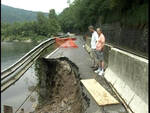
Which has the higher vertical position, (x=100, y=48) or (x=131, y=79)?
(x=100, y=48)

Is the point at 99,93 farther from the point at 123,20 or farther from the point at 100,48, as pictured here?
the point at 123,20

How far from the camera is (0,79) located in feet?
17.6

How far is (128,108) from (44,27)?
160 meters

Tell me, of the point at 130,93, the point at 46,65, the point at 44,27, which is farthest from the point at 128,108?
the point at 44,27

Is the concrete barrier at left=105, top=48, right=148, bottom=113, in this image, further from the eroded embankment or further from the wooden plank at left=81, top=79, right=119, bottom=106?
the eroded embankment

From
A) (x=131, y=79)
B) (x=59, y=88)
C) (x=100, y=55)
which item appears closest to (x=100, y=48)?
(x=100, y=55)

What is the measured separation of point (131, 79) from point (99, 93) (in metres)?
1.22

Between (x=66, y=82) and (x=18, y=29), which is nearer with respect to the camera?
(x=66, y=82)

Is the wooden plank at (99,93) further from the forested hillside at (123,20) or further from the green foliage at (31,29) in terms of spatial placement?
the green foliage at (31,29)

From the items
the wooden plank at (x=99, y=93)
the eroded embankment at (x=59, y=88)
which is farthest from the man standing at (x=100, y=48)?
the wooden plank at (x=99, y=93)

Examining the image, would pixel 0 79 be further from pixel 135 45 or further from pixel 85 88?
pixel 135 45

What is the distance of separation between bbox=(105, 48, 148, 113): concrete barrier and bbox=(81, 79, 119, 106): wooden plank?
0.40 metres

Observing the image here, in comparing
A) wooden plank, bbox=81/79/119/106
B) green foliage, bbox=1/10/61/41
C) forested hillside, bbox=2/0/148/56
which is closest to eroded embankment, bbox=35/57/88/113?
wooden plank, bbox=81/79/119/106

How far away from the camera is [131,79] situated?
6.99 meters
